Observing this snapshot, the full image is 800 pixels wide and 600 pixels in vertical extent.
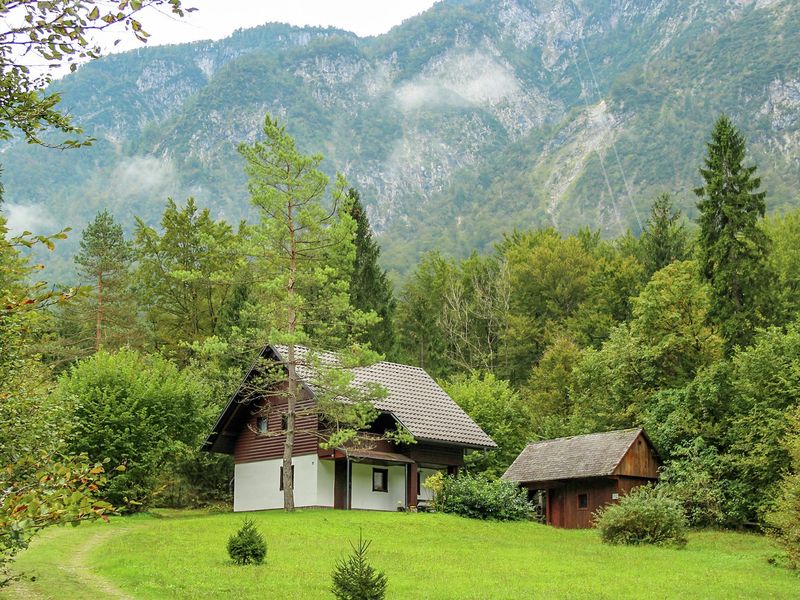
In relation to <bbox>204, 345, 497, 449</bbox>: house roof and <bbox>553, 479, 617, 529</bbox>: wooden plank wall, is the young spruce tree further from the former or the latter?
<bbox>553, 479, 617, 529</bbox>: wooden plank wall

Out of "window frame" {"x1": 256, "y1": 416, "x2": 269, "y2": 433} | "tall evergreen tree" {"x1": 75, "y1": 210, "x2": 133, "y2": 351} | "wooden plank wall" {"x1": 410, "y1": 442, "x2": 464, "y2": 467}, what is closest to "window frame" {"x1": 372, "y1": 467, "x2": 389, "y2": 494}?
"wooden plank wall" {"x1": 410, "y1": 442, "x2": 464, "y2": 467}

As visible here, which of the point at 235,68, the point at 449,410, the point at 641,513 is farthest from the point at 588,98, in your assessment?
the point at 641,513

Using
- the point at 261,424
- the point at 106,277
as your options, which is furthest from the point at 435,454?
the point at 106,277

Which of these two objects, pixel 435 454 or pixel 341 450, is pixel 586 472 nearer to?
pixel 435 454

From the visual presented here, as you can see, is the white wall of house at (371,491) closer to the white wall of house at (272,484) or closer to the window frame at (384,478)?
the window frame at (384,478)

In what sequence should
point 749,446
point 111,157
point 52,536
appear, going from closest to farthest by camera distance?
1. point 52,536
2. point 749,446
3. point 111,157

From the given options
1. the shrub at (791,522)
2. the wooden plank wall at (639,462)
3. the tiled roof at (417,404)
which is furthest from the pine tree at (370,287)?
the shrub at (791,522)

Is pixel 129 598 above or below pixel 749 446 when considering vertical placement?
below

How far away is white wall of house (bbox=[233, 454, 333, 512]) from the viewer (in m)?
39.7

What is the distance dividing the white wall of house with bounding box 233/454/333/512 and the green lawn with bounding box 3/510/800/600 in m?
4.23

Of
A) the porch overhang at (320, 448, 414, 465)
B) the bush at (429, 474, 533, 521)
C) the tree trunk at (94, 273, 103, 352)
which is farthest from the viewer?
the tree trunk at (94, 273, 103, 352)

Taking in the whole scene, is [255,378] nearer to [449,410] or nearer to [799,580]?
[449,410]

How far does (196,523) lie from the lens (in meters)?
32.4

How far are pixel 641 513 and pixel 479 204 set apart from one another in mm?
115759
